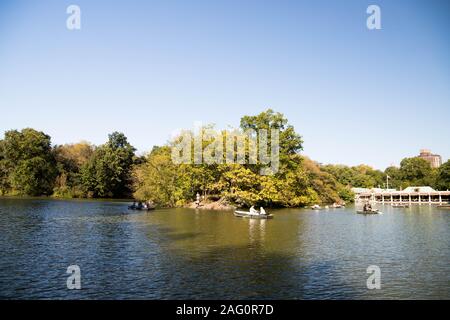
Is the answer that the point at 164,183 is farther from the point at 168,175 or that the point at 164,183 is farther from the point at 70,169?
the point at 70,169

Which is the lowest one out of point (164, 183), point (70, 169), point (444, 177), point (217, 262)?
point (217, 262)

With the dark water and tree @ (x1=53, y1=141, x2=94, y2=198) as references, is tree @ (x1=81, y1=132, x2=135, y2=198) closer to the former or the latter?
tree @ (x1=53, y1=141, x2=94, y2=198)

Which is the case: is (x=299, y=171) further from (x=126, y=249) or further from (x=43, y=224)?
(x=126, y=249)

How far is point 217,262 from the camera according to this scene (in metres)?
22.1

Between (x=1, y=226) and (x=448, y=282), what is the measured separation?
34791 millimetres

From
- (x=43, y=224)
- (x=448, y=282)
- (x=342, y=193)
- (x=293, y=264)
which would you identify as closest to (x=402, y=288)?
(x=448, y=282)

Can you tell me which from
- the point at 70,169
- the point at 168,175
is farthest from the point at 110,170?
the point at 168,175

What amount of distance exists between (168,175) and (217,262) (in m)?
52.8

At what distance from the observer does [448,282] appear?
18828mm

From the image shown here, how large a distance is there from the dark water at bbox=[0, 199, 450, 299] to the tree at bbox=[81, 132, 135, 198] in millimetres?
66609

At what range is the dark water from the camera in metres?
16.8

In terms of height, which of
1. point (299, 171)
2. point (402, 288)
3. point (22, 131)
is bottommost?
point (402, 288)

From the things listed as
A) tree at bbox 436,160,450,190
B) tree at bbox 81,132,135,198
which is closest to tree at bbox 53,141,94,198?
tree at bbox 81,132,135,198

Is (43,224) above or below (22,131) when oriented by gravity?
below
